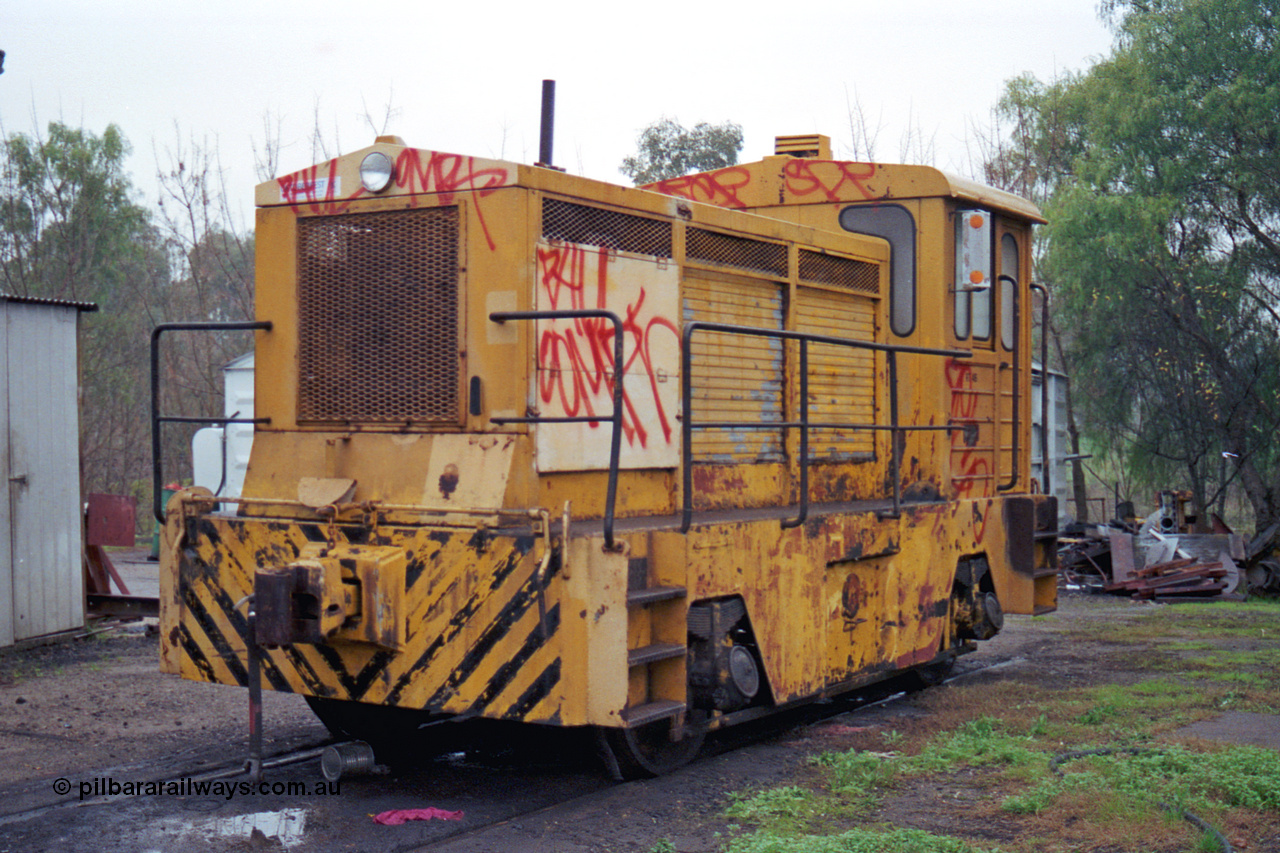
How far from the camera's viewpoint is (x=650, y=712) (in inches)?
185

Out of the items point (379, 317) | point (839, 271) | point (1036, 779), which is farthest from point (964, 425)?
point (379, 317)

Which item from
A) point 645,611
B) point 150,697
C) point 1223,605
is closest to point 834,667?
point 645,611

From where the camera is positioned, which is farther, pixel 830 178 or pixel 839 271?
pixel 830 178

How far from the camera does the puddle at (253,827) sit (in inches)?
177

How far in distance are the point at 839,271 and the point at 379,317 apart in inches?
113

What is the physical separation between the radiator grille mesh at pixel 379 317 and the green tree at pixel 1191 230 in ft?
42.4

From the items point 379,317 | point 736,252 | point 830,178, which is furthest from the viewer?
point 830,178

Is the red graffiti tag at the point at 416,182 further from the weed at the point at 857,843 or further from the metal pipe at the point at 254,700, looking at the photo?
the weed at the point at 857,843

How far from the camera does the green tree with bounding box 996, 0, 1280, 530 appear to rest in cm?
1541

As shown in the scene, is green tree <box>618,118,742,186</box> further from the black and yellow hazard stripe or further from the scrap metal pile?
the black and yellow hazard stripe

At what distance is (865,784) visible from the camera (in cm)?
519

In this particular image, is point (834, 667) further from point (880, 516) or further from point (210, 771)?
point (210, 771)

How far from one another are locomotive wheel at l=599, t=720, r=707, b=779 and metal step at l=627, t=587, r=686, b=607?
0.66 metres

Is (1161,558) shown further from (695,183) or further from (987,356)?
(695,183)
